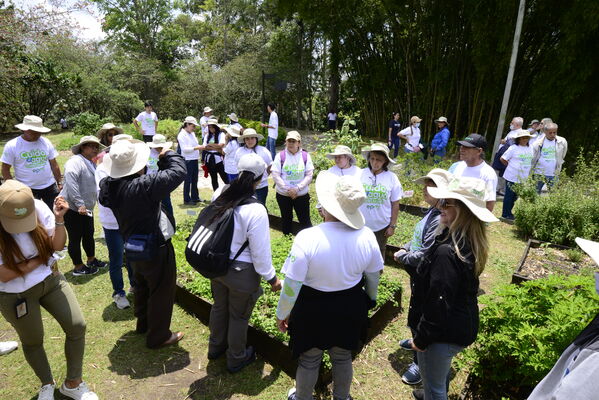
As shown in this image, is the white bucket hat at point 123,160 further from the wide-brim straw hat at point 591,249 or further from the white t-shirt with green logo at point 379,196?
the wide-brim straw hat at point 591,249

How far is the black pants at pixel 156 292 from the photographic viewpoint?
3.09 metres

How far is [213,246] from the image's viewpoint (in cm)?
260

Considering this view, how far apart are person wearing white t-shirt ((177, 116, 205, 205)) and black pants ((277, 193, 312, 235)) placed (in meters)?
2.58

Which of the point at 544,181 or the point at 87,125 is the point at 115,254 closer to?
the point at 544,181

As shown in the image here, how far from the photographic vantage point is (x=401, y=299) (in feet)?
13.6

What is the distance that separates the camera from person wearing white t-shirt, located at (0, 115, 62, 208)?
4.71 meters

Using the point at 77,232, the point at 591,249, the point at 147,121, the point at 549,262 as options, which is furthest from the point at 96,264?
the point at 147,121

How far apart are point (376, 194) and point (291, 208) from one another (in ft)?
5.79

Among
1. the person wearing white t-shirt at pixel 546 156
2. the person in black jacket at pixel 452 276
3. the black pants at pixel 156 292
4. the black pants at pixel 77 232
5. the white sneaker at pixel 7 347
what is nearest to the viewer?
the person in black jacket at pixel 452 276

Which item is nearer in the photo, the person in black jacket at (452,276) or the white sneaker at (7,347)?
the person in black jacket at (452,276)

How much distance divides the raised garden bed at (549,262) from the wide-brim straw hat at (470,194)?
279 cm

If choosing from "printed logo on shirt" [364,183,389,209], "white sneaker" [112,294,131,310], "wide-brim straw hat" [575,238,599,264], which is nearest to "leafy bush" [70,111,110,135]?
"white sneaker" [112,294,131,310]

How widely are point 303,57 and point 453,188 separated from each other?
19278mm

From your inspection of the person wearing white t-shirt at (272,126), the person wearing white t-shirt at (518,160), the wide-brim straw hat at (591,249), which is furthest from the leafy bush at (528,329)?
the person wearing white t-shirt at (272,126)
